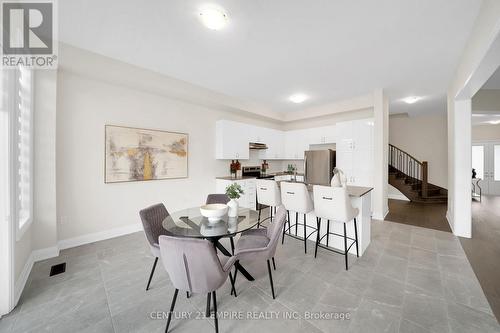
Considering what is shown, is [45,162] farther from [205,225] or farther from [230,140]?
[230,140]

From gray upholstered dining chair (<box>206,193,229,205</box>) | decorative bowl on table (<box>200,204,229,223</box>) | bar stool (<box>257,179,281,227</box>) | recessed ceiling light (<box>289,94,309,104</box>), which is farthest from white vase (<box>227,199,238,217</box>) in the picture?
recessed ceiling light (<box>289,94,309,104</box>)

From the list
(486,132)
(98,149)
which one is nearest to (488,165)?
(486,132)

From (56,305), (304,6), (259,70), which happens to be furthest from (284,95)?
(56,305)

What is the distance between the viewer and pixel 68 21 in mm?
2271

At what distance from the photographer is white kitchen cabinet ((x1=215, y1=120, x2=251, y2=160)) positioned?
188 inches

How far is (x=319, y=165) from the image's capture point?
5.07 meters

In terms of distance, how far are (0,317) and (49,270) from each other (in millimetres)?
756

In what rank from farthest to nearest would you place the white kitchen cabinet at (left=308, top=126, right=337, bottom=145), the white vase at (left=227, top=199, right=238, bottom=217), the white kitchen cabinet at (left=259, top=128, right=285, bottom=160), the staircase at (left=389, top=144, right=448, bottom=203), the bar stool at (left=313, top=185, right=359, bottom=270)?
the staircase at (left=389, top=144, right=448, bottom=203), the white kitchen cabinet at (left=259, top=128, right=285, bottom=160), the white kitchen cabinet at (left=308, top=126, right=337, bottom=145), the bar stool at (left=313, top=185, right=359, bottom=270), the white vase at (left=227, top=199, right=238, bottom=217)

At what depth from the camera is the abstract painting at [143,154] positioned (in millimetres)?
3328

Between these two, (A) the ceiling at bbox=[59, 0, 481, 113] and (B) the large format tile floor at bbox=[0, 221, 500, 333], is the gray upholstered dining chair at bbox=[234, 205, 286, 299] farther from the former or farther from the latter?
(A) the ceiling at bbox=[59, 0, 481, 113]

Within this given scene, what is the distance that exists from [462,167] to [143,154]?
575cm

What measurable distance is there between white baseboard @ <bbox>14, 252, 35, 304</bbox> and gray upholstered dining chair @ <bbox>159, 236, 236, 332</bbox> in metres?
1.76

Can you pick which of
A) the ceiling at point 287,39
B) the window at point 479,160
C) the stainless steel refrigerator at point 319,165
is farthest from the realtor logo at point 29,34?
the window at point 479,160

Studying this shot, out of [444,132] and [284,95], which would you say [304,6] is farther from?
[444,132]
